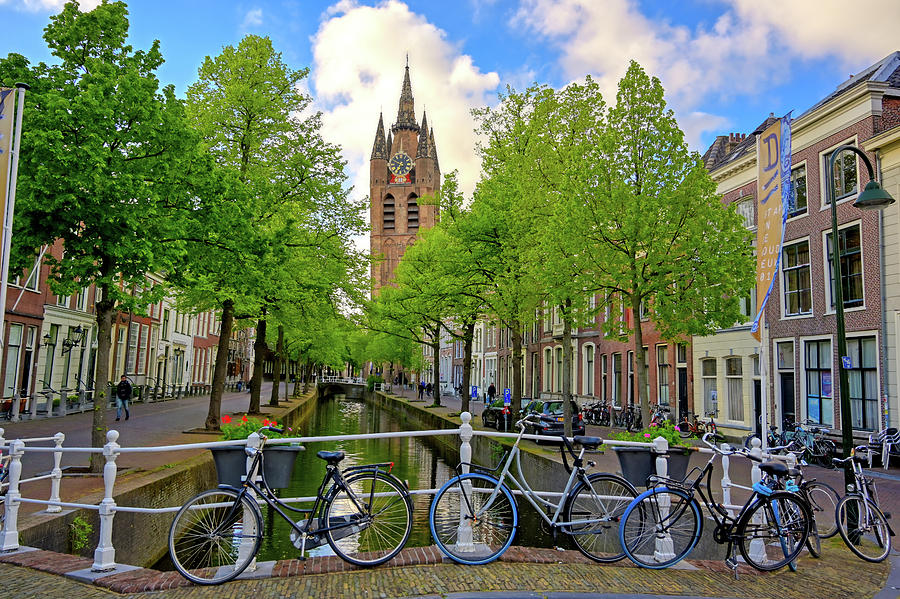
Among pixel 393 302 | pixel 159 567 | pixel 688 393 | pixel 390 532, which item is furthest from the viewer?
pixel 393 302

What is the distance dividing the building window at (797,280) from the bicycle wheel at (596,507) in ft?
54.5

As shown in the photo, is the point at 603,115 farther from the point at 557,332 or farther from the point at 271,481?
the point at 557,332

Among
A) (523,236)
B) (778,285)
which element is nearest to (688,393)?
(778,285)

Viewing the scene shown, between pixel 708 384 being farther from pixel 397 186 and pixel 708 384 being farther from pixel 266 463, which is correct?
pixel 397 186

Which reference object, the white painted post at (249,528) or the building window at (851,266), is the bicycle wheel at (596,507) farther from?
the building window at (851,266)

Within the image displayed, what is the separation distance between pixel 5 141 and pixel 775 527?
10.3 meters

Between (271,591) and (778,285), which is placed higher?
(778,285)

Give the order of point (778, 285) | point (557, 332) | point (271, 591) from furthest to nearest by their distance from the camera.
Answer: point (557, 332), point (778, 285), point (271, 591)

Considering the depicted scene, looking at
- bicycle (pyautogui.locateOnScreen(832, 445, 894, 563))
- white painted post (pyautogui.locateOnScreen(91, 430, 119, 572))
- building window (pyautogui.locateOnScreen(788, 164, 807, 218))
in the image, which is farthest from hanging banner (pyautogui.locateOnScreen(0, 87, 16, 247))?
building window (pyautogui.locateOnScreen(788, 164, 807, 218))

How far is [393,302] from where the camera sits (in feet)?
96.4

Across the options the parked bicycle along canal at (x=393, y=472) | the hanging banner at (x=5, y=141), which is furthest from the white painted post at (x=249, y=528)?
the hanging banner at (x=5, y=141)

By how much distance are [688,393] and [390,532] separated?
22461mm

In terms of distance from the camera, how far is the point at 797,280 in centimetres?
2016

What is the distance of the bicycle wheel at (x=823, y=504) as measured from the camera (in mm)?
6950
